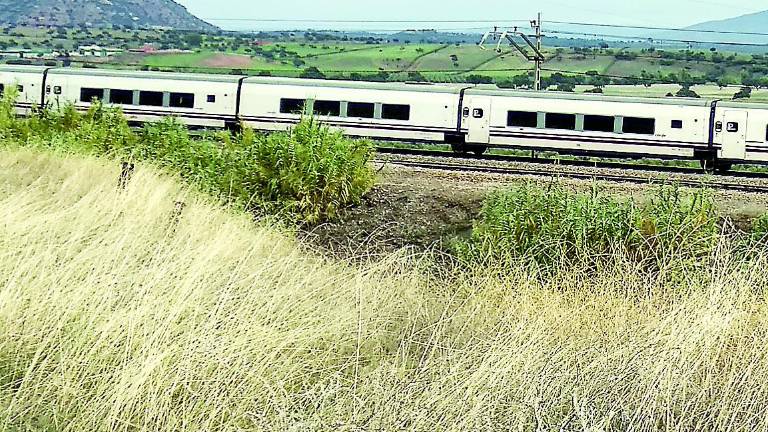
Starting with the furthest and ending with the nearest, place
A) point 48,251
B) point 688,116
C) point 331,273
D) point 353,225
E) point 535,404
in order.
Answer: point 688,116
point 353,225
point 331,273
point 48,251
point 535,404

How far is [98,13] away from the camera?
137250 mm

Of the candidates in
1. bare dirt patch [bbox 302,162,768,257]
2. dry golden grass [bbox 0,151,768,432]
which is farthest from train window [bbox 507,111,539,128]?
dry golden grass [bbox 0,151,768,432]

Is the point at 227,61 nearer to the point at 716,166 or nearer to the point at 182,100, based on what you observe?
the point at 182,100

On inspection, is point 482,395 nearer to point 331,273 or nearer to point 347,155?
point 331,273

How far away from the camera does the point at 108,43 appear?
7312 centimetres

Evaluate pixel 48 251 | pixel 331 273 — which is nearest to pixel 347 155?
pixel 331 273

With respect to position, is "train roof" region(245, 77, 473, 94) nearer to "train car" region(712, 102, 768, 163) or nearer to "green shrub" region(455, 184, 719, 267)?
"train car" region(712, 102, 768, 163)

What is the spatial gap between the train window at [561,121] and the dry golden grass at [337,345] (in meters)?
15.9

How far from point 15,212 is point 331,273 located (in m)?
2.47

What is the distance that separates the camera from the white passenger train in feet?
71.3

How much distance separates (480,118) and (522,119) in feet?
3.26

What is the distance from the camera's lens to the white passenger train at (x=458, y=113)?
21.7 meters

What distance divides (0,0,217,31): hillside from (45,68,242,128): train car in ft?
284

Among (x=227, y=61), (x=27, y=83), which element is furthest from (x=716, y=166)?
(x=227, y=61)
